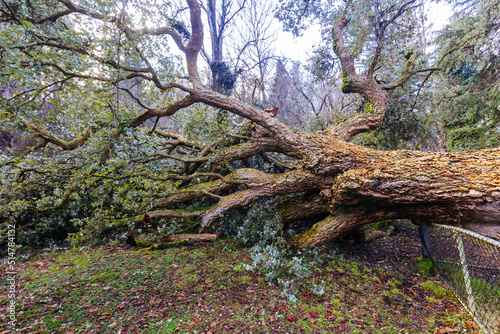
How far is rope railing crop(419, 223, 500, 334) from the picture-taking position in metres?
2.12

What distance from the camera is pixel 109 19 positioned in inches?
134

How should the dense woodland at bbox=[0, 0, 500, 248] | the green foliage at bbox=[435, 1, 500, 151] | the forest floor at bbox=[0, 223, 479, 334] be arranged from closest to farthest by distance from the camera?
1. the forest floor at bbox=[0, 223, 479, 334]
2. the dense woodland at bbox=[0, 0, 500, 248]
3. the green foliage at bbox=[435, 1, 500, 151]

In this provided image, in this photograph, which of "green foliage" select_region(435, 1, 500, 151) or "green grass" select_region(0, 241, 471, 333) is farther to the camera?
"green foliage" select_region(435, 1, 500, 151)

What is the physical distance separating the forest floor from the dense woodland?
0.75 metres

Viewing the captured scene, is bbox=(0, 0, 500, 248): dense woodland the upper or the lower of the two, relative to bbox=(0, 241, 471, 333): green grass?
upper

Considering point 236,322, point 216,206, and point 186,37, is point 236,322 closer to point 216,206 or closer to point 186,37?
point 216,206

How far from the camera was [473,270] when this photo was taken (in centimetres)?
246

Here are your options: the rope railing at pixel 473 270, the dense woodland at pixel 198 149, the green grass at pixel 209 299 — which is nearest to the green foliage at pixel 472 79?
the dense woodland at pixel 198 149

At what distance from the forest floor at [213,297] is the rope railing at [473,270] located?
0.17 m

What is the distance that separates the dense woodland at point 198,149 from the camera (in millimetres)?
3203

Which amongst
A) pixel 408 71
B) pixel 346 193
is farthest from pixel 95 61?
pixel 408 71

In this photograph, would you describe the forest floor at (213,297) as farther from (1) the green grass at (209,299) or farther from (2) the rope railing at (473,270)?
(2) the rope railing at (473,270)

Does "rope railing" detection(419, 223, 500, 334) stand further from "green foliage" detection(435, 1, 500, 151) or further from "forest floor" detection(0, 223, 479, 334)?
"green foliage" detection(435, 1, 500, 151)

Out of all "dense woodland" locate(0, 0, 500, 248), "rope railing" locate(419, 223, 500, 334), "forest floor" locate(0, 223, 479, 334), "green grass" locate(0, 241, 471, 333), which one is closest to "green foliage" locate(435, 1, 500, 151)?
"dense woodland" locate(0, 0, 500, 248)
